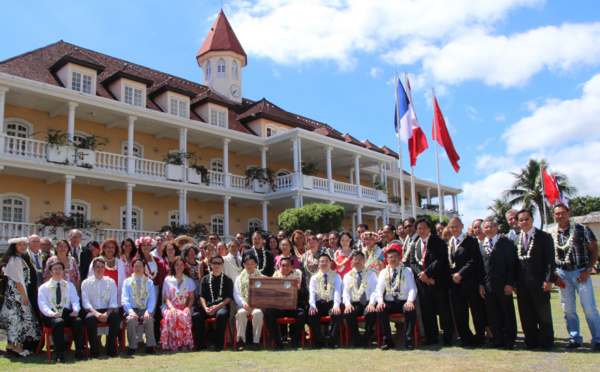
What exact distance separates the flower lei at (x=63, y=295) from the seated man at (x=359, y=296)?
416 cm

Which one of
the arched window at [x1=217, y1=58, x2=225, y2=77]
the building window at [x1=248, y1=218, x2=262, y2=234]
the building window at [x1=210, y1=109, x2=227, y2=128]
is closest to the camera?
the building window at [x1=210, y1=109, x2=227, y2=128]

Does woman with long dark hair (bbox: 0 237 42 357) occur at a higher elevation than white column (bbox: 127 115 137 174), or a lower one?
lower

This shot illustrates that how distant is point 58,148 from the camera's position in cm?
1753

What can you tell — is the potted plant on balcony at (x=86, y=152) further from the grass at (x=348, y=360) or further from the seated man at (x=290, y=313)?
the seated man at (x=290, y=313)

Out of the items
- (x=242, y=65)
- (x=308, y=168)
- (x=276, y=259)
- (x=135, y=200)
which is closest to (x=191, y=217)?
(x=135, y=200)

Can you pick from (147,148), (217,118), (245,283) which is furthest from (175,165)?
(245,283)

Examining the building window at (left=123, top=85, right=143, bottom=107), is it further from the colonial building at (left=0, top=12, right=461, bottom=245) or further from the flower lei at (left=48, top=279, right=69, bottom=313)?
the flower lei at (left=48, top=279, right=69, bottom=313)

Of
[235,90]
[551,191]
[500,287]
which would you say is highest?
[235,90]

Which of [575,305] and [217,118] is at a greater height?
[217,118]

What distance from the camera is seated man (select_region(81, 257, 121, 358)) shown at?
7.03m

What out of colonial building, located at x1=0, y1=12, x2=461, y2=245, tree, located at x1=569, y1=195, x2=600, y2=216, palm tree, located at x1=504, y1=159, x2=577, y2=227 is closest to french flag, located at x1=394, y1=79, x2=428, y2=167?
colonial building, located at x1=0, y1=12, x2=461, y2=245

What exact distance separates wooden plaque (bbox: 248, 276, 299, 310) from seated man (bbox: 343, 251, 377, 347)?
829 millimetres

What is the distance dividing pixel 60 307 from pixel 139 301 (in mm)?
1119

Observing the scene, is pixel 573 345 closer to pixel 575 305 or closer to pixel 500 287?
pixel 575 305
